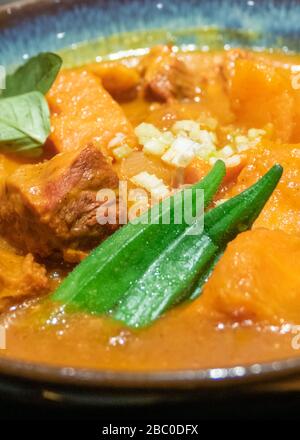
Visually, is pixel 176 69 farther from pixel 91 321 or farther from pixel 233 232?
pixel 91 321

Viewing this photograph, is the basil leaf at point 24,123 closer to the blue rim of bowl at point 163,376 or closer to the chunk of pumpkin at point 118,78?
the chunk of pumpkin at point 118,78

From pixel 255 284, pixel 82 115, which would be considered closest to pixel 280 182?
pixel 255 284

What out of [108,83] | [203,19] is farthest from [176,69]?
[203,19]

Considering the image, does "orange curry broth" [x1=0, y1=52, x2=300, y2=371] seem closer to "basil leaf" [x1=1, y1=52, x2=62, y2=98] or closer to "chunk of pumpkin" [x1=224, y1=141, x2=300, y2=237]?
"chunk of pumpkin" [x1=224, y1=141, x2=300, y2=237]

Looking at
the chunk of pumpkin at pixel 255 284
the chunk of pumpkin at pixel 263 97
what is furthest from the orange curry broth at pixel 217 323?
the chunk of pumpkin at pixel 263 97

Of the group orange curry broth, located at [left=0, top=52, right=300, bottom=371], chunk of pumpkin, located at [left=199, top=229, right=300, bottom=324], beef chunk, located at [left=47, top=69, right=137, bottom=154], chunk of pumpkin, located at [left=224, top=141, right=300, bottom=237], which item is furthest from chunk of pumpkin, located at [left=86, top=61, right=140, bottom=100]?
chunk of pumpkin, located at [left=199, top=229, right=300, bottom=324]

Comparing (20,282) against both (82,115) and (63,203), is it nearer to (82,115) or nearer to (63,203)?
(63,203)
